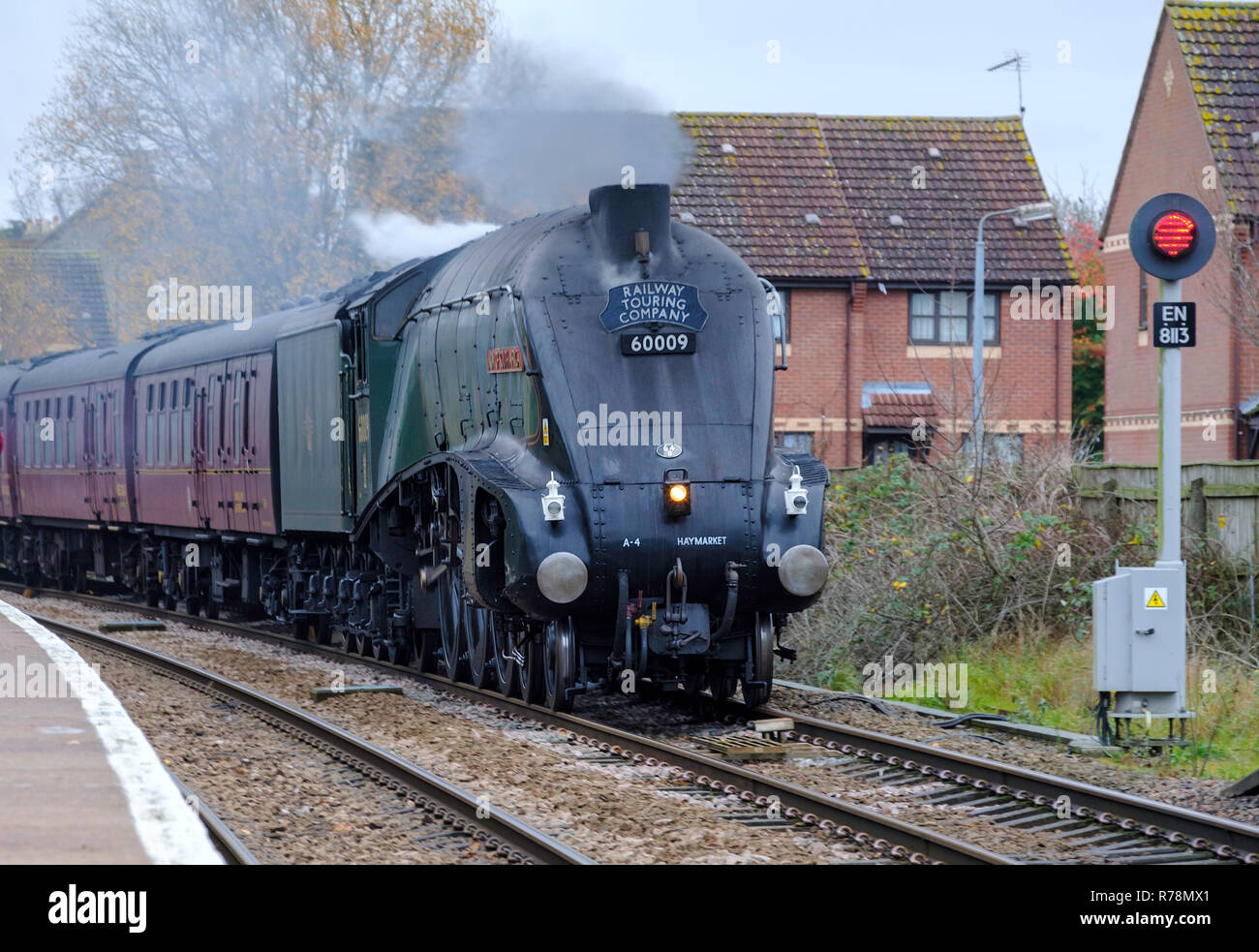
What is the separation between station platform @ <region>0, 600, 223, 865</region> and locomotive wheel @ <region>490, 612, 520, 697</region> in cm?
322

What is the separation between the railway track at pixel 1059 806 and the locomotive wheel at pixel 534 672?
92.2 inches

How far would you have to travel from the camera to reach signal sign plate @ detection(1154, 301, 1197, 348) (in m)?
11.4

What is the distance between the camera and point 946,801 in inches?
388

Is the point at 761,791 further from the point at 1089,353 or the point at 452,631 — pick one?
the point at 1089,353

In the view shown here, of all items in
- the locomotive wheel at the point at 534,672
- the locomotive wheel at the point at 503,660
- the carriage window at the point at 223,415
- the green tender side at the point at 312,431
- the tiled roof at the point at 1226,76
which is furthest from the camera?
the tiled roof at the point at 1226,76

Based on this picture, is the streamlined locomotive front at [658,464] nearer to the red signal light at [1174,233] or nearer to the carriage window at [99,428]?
the red signal light at [1174,233]

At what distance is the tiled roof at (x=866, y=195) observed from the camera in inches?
1337

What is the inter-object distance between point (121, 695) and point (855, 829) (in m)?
7.99

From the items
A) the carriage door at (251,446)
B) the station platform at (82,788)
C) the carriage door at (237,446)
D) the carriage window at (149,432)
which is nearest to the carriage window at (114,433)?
the carriage window at (149,432)

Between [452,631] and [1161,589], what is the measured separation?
6563 millimetres

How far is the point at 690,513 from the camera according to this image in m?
12.2

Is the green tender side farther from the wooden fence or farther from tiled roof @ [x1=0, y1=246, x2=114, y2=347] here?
tiled roof @ [x1=0, y1=246, x2=114, y2=347]

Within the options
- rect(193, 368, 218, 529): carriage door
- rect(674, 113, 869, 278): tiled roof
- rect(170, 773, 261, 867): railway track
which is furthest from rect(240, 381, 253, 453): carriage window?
rect(674, 113, 869, 278): tiled roof

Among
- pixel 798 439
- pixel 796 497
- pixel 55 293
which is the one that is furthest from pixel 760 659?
pixel 55 293
